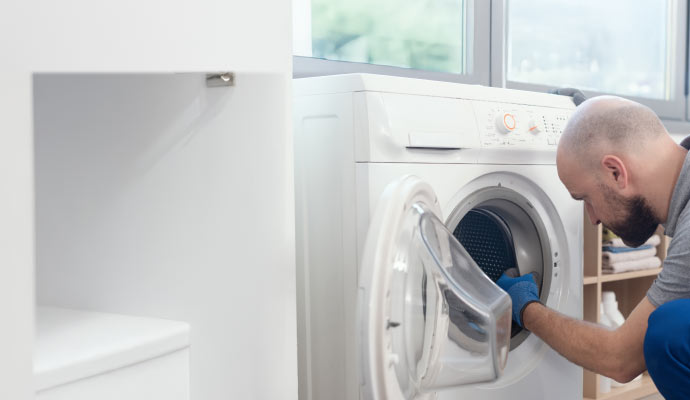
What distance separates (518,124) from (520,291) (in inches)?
15.2

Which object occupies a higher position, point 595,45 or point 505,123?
point 595,45

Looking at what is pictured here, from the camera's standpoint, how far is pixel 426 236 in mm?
1052

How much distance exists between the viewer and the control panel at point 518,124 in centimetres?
155

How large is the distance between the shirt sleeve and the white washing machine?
34 centimetres

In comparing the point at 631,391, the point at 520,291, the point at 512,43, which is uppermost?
the point at 512,43

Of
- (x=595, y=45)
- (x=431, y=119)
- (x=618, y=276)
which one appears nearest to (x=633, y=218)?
(x=431, y=119)

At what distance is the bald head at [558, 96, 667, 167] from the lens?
1.56 metres

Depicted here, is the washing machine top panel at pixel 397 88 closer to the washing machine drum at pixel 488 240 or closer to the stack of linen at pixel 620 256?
the washing machine drum at pixel 488 240

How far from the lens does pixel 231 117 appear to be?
44.1 inches

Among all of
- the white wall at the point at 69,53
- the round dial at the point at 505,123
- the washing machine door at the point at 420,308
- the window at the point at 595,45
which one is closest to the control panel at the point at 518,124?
the round dial at the point at 505,123

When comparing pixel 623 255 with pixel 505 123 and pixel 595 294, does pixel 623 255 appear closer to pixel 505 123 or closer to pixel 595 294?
pixel 595 294

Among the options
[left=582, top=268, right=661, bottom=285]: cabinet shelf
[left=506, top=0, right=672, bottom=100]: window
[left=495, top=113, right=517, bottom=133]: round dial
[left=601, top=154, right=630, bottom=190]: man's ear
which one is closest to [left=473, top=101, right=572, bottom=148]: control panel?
[left=495, top=113, right=517, bottom=133]: round dial

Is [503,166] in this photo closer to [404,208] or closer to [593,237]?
[404,208]

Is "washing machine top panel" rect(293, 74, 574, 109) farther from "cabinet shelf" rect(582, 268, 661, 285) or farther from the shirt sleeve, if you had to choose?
"cabinet shelf" rect(582, 268, 661, 285)
